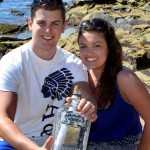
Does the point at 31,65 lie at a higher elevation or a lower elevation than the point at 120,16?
higher

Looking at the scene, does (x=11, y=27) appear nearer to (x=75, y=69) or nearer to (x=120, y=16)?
(x=120, y=16)

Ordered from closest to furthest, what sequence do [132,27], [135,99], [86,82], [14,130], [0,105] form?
1. [14,130]
2. [0,105]
3. [135,99]
4. [86,82]
5. [132,27]

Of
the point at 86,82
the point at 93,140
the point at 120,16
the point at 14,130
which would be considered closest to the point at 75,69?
the point at 86,82

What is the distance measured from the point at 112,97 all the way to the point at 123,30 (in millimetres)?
12838

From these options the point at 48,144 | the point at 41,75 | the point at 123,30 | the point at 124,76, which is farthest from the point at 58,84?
the point at 123,30

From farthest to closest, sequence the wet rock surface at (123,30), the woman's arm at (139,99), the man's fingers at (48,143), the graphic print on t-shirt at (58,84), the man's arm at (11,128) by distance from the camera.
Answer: the wet rock surface at (123,30)
the graphic print on t-shirt at (58,84)
the woman's arm at (139,99)
the man's arm at (11,128)
the man's fingers at (48,143)

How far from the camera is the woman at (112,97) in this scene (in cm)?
351

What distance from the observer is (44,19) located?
3.63m

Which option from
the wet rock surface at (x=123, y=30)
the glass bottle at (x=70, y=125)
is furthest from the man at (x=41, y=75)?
the wet rock surface at (x=123, y=30)

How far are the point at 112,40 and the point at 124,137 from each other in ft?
2.75

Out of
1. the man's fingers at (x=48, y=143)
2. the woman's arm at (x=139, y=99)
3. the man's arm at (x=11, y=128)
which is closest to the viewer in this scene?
the man's fingers at (x=48, y=143)

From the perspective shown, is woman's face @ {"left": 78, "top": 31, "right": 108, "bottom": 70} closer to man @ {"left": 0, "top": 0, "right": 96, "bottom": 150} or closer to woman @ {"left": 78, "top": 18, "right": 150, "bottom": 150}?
woman @ {"left": 78, "top": 18, "right": 150, "bottom": 150}

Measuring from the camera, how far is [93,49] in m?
3.69

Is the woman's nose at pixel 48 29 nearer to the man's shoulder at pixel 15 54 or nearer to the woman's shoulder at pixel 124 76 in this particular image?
the man's shoulder at pixel 15 54
